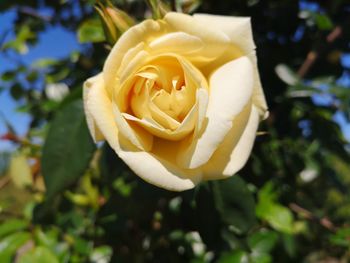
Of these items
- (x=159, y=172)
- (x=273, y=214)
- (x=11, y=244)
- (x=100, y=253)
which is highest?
(x=159, y=172)

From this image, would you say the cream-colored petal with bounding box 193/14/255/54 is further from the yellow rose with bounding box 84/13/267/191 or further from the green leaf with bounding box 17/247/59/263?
the green leaf with bounding box 17/247/59/263

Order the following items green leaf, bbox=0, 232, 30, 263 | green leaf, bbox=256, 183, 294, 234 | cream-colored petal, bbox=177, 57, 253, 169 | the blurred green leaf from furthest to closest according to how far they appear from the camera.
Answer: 1. the blurred green leaf
2. green leaf, bbox=256, 183, 294, 234
3. green leaf, bbox=0, 232, 30, 263
4. cream-colored petal, bbox=177, 57, 253, 169

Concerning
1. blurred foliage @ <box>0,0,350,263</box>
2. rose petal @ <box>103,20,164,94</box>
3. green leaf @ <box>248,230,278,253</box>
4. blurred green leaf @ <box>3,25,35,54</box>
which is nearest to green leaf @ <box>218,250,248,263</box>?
blurred foliage @ <box>0,0,350,263</box>

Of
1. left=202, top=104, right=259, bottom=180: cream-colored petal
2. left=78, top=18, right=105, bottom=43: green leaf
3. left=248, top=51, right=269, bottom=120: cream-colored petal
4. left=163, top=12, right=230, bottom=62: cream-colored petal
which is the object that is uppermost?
left=163, top=12, right=230, bottom=62: cream-colored petal

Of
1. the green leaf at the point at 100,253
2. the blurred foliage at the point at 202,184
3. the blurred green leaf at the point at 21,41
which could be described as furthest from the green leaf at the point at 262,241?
the blurred green leaf at the point at 21,41

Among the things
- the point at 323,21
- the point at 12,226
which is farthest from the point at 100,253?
the point at 323,21

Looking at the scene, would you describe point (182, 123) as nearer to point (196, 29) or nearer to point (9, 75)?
point (196, 29)

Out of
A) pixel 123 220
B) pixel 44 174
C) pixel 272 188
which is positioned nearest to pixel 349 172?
pixel 272 188

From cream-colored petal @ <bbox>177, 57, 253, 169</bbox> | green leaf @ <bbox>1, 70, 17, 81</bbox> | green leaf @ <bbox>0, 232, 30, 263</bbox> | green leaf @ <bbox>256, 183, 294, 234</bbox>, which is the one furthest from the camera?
green leaf @ <bbox>1, 70, 17, 81</bbox>
